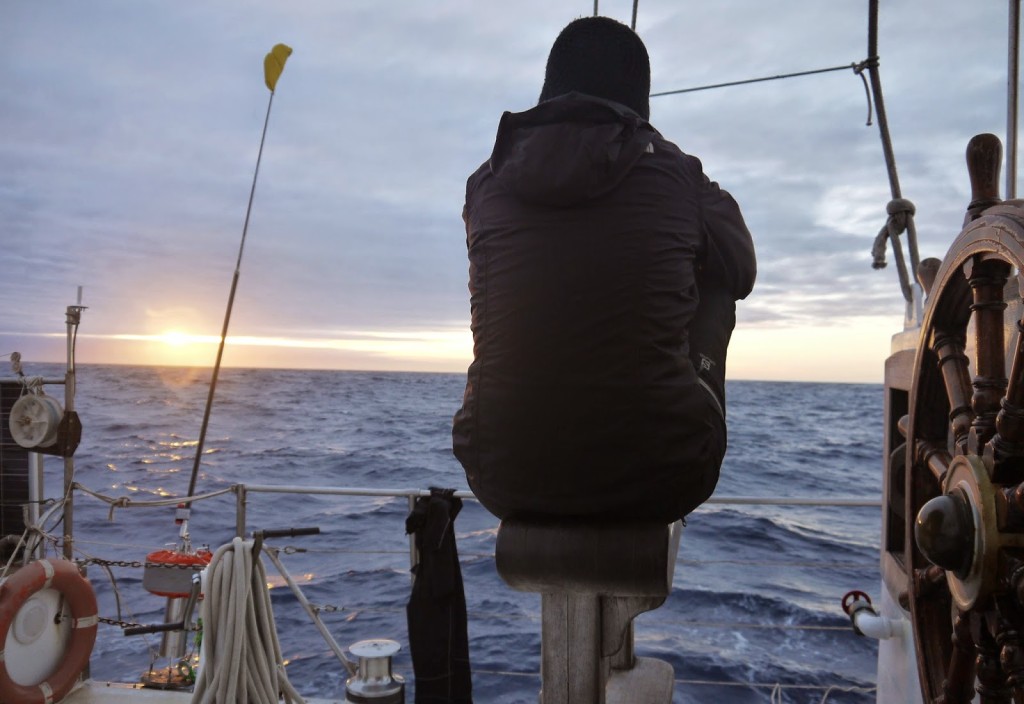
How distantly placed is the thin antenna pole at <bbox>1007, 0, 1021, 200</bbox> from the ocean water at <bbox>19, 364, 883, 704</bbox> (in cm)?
177

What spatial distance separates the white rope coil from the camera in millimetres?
2285

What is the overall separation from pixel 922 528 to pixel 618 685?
3.81 ft

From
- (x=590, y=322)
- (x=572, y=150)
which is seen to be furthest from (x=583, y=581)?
(x=572, y=150)

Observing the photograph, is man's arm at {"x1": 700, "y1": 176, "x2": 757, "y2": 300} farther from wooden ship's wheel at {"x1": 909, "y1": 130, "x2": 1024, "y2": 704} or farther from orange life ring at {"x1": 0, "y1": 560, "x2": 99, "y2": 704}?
orange life ring at {"x1": 0, "y1": 560, "x2": 99, "y2": 704}

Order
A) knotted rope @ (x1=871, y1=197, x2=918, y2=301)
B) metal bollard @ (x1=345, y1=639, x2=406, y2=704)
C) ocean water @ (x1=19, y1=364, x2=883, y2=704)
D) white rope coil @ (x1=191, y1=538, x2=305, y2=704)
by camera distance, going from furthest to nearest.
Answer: ocean water @ (x1=19, y1=364, x2=883, y2=704)
metal bollard @ (x1=345, y1=639, x2=406, y2=704)
knotted rope @ (x1=871, y1=197, x2=918, y2=301)
white rope coil @ (x1=191, y1=538, x2=305, y2=704)

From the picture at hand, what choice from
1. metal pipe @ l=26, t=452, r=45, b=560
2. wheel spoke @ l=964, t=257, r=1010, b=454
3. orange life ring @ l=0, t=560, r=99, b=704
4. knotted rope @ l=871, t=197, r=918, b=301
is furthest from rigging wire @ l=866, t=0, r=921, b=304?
metal pipe @ l=26, t=452, r=45, b=560

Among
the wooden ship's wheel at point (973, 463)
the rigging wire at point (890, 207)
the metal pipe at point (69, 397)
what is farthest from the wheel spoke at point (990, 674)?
the metal pipe at point (69, 397)

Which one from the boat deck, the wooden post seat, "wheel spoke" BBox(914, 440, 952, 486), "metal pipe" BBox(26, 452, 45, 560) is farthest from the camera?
"metal pipe" BBox(26, 452, 45, 560)

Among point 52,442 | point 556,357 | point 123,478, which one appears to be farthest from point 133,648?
point 123,478

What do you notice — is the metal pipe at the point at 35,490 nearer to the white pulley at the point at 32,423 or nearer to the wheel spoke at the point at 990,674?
the white pulley at the point at 32,423

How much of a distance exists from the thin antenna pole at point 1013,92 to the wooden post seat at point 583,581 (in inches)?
47.4

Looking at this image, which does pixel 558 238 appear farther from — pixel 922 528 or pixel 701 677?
pixel 701 677

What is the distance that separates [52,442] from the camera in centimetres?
332

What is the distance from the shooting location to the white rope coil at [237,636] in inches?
90.0
